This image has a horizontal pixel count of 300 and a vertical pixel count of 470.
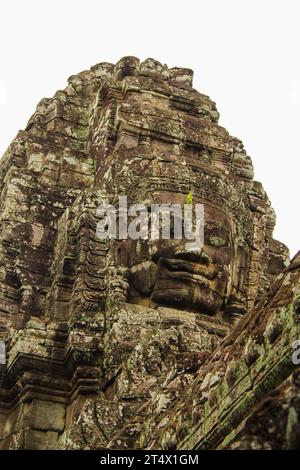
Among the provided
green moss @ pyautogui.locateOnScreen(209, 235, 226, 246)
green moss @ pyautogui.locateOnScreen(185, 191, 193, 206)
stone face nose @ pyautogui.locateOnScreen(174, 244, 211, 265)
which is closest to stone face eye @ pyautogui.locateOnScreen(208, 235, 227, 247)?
green moss @ pyautogui.locateOnScreen(209, 235, 226, 246)

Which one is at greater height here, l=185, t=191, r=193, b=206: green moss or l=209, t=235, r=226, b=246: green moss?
l=185, t=191, r=193, b=206: green moss

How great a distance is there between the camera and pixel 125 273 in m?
13.5

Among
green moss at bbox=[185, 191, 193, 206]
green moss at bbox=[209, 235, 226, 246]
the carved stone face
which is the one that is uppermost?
green moss at bbox=[185, 191, 193, 206]

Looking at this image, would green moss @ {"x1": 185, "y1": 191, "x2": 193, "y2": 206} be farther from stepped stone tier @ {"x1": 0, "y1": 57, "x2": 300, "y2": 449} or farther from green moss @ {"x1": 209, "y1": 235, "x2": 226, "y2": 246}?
green moss @ {"x1": 209, "y1": 235, "x2": 226, "y2": 246}

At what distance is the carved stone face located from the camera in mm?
13336

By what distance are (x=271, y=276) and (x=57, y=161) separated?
4036 millimetres

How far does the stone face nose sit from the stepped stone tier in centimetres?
3

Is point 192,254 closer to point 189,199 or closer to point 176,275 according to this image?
point 176,275

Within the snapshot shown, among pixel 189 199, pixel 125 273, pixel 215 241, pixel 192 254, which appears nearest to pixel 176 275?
pixel 192 254

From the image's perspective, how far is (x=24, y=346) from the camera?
12.9 m

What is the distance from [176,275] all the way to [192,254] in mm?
363

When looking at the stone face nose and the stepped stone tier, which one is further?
the stone face nose
